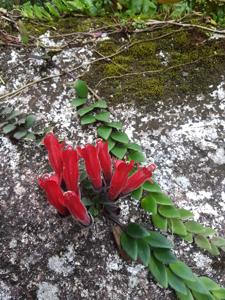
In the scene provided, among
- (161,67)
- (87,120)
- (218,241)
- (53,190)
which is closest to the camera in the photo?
(53,190)

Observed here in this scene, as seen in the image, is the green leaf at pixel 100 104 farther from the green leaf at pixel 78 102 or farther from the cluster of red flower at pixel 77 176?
the cluster of red flower at pixel 77 176

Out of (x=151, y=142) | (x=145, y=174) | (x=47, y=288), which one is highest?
(x=145, y=174)

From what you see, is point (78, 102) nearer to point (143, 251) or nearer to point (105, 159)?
point (105, 159)

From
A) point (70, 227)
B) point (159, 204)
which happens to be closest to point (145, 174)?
point (159, 204)

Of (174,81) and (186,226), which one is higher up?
(174,81)

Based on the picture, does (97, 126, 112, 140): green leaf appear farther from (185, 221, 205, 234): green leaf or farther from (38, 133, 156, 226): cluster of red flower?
(185, 221, 205, 234): green leaf

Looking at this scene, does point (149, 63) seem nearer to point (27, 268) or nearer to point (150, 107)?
point (150, 107)

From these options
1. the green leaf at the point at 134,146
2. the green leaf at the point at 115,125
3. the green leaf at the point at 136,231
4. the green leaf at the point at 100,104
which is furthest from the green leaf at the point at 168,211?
the green leaf at the point at 100,104

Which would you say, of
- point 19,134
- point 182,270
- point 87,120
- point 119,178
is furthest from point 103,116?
point 182,270
